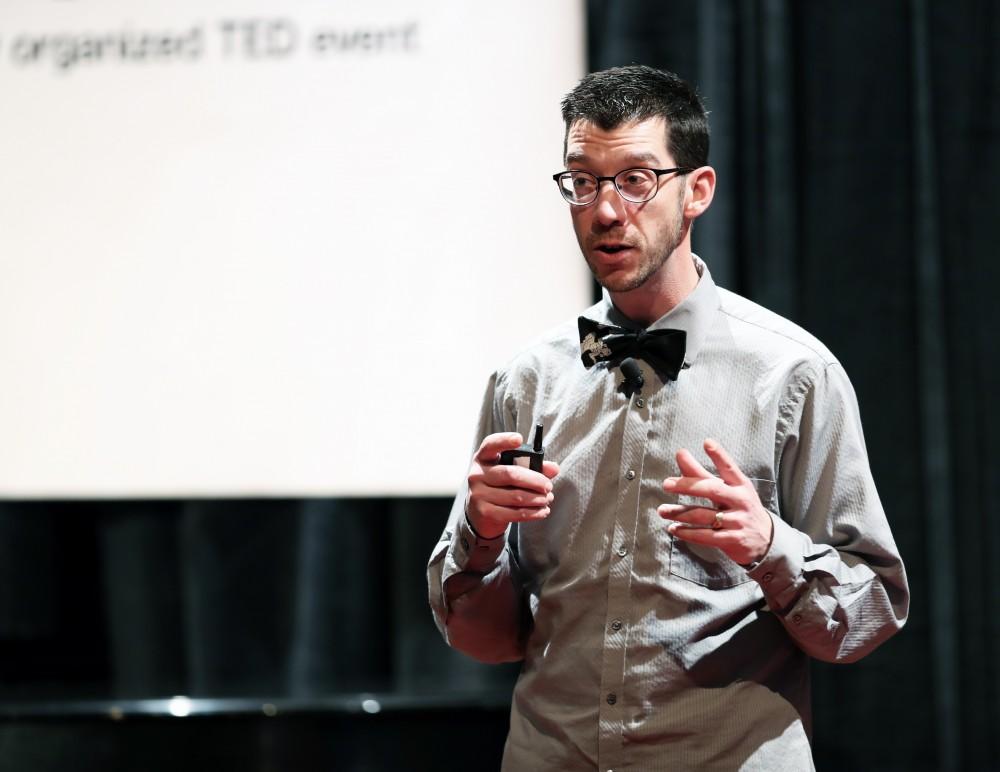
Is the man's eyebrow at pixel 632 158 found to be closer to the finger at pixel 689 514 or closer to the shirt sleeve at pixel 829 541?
the shirt sleeve at pixel 829 541

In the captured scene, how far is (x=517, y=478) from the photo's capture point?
132 centimetres

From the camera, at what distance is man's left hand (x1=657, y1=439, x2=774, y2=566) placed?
4.13ft

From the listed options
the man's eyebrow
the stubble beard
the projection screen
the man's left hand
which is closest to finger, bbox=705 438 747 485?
the man's left hand

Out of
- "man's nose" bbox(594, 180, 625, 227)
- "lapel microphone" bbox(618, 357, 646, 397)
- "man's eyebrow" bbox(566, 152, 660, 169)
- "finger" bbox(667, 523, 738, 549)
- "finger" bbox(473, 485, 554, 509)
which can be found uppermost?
"man's eyebrow" bbox(566, 152, 660, 169)

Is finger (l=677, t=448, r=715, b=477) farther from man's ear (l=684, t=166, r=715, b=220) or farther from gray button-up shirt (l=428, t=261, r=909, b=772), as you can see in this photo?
man's ear (l=684, t=166, r=715, b=220)

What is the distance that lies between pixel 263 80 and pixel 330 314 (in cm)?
54

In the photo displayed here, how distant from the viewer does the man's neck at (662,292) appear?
153 cm

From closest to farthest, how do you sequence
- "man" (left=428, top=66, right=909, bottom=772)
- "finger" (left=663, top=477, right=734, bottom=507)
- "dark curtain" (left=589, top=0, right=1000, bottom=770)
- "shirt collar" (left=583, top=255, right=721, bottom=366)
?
"finger" (left=663, top=477, right=734, bottom=507) < "man" (left=428, top=66, right=909, bottom=772) < "shirt collar" (left=583, top=255, right=721, bottom=366) < "dark curtain" (left=589, top=0, right=1000, bottom=770)

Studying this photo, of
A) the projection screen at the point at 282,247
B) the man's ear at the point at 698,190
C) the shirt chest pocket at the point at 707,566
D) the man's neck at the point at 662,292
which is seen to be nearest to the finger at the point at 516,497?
the shirt chest pocket at the point at 707,566

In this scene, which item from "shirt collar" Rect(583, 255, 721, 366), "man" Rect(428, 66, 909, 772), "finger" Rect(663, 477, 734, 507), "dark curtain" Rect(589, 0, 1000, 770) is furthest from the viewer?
"dark curtain" Rect(589, 0, 1000, 770)

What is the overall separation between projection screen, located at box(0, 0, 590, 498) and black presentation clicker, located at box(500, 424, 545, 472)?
1176 mm

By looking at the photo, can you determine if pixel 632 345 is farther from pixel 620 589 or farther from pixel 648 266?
pixel 620 589

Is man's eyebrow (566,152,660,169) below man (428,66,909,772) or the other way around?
the other way around

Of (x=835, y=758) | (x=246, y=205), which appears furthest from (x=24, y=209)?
(x=835, y=758)
